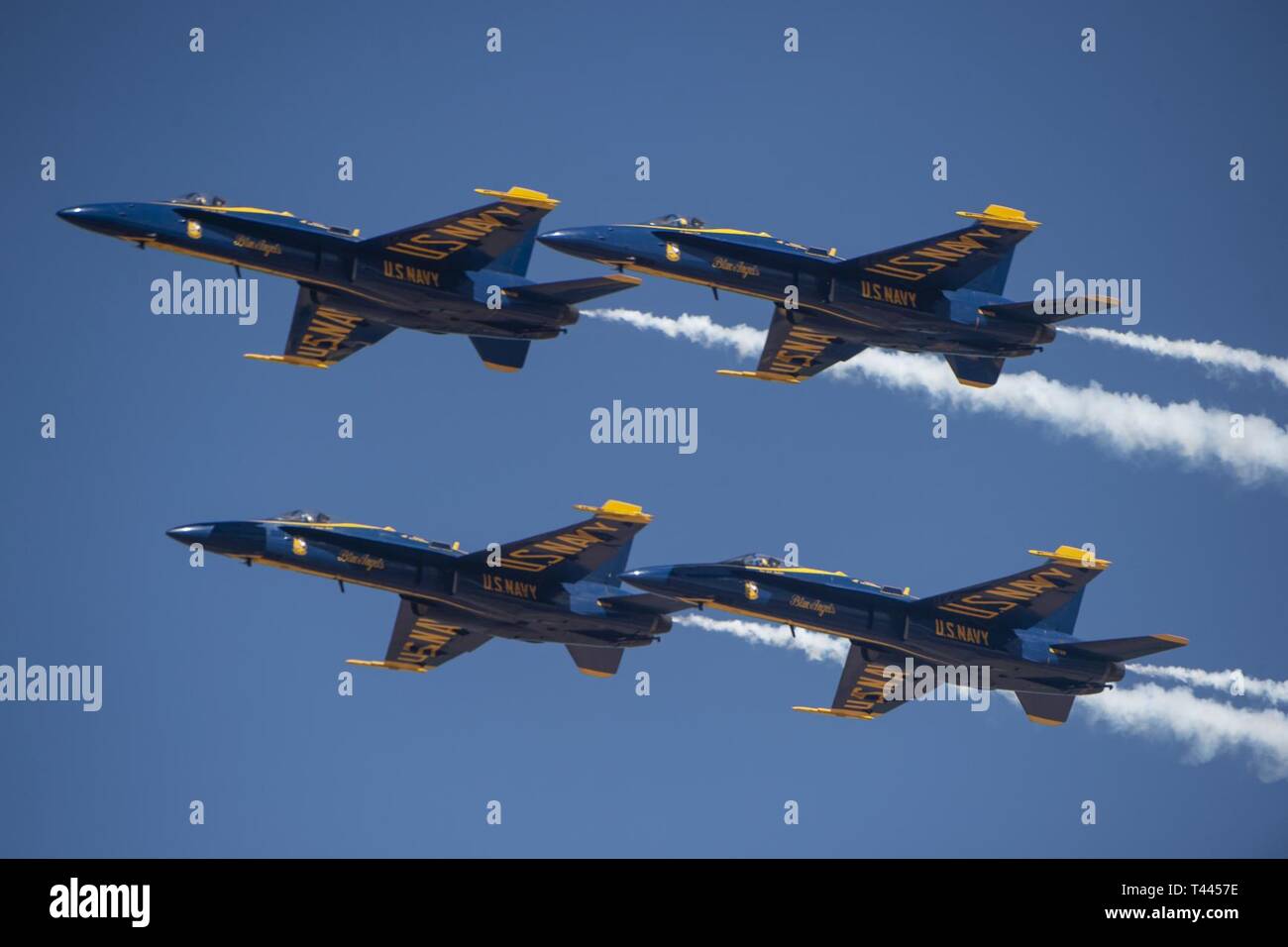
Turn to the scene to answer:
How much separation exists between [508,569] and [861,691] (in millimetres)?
13469

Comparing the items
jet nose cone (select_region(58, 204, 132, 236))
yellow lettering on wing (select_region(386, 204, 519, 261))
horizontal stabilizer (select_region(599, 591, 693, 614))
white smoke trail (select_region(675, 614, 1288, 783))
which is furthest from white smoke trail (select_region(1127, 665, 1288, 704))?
jet nose cone (select_region(58, 204, 132, 236))

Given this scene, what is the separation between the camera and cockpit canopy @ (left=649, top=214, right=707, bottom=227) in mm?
79312

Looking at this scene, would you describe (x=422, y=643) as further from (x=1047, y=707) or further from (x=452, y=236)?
(x=1047, y=707)

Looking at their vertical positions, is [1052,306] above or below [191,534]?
above

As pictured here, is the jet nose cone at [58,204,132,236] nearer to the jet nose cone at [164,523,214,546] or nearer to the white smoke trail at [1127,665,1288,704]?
the jet nose cone at [164,523,214,546]

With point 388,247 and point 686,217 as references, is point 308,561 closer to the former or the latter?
point 388,247

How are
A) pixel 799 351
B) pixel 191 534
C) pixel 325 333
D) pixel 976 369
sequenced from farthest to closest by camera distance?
pixel 799 351 < pixel 325 333 < pixel 976 369 < pixel 191 534

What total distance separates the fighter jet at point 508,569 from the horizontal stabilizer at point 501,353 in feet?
22.5

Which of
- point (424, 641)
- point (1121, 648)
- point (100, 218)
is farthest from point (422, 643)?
point (1121, 648)

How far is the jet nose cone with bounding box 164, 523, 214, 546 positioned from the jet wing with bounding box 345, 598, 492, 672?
26.5ft

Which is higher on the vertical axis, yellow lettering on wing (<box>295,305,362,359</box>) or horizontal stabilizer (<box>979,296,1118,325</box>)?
yellow lettering on wing (<box>295,305,362,359</box>)

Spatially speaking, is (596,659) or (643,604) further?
(596,659)

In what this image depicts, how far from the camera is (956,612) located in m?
77.6

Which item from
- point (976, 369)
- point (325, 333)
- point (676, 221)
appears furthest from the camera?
point (325, 333)
